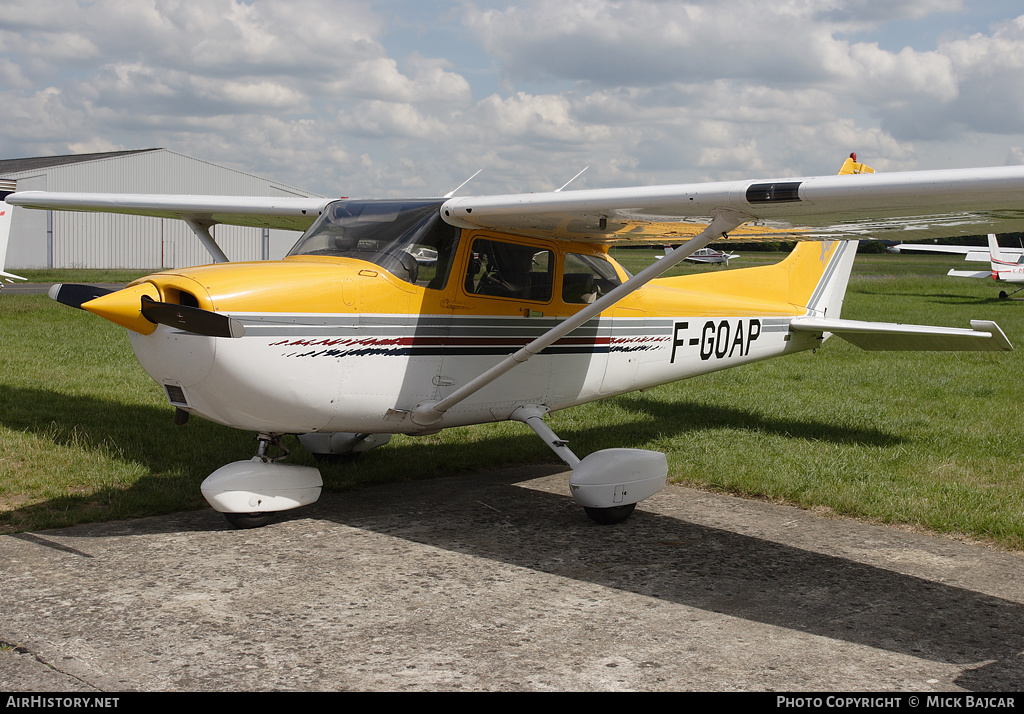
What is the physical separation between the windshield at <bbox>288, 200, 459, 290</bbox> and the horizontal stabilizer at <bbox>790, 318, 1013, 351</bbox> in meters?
4.35

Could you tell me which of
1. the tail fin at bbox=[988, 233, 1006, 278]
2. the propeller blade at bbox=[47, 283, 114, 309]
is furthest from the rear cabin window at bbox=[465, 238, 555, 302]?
the tail fin at bbox=[988, 233, 1006, 278]

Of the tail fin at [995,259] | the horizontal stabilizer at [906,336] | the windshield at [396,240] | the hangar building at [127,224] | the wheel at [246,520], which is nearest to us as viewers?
the wheel at [246,520]

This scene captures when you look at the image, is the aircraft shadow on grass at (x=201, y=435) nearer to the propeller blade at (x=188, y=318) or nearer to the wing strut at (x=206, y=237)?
the wing strut at (x=206, y=237)

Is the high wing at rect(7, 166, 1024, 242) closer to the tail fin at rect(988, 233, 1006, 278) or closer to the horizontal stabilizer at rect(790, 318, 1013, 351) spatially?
the horizontal stabilizer at rect(790, 318, 1013, 351)

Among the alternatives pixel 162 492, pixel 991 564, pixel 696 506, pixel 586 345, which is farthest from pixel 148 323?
pixel 991 564

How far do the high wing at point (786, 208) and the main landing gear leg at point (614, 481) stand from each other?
1572 mm

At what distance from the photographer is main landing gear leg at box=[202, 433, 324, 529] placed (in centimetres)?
505

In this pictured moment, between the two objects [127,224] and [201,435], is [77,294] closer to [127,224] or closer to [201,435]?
[201,435]

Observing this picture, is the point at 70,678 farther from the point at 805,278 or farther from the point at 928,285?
the point at 928,285

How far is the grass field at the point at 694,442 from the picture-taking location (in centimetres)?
582

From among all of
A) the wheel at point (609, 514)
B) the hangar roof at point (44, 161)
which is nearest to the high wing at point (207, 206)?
the wheel at point (609, 514)

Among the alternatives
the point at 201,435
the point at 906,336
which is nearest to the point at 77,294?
the point at 201,435

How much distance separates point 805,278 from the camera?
8766mm

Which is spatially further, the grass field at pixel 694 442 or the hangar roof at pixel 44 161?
the hangar roof at pixel 44 161
